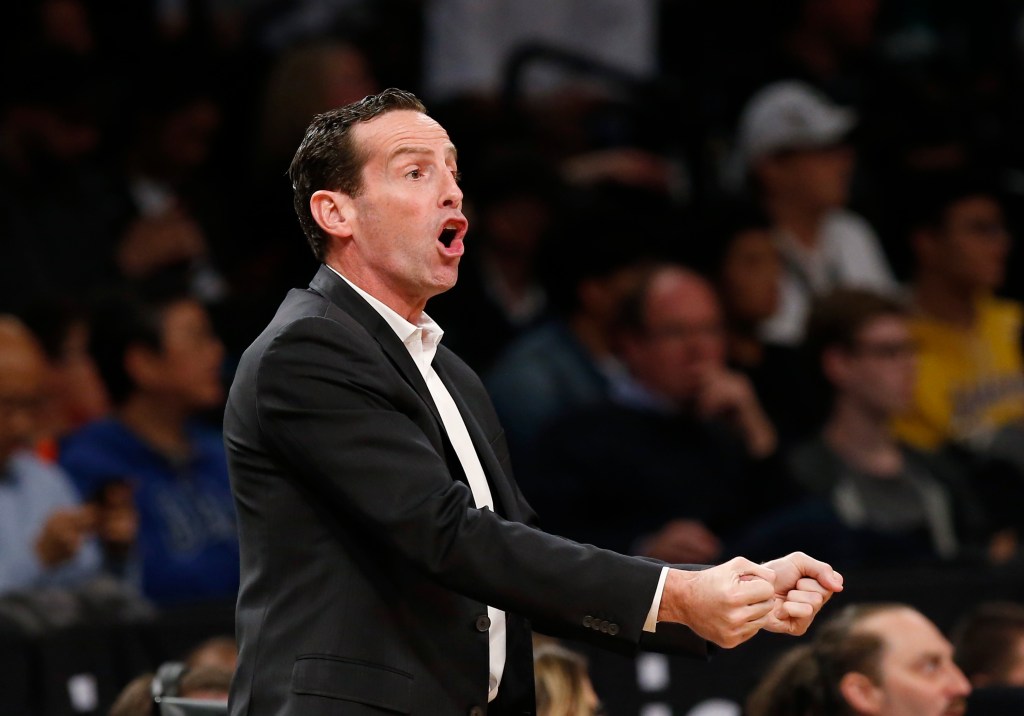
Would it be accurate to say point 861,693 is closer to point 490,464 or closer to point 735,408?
point 490,464

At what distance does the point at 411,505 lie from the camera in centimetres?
254

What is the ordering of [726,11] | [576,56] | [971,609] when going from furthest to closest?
1. [726,11]
2. [576,56]
3. [971,609]

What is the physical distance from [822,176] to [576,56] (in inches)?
49.5

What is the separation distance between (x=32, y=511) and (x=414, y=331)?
254cm

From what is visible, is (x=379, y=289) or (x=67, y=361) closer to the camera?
(x=379, y=289)

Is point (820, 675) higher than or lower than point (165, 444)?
lower

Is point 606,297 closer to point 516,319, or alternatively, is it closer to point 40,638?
point 516,319

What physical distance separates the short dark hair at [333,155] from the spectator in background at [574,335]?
9.67ft

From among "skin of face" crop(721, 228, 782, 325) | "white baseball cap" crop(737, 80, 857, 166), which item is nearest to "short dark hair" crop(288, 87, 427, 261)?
"skin of face" crop(721, 228, 782, 325)

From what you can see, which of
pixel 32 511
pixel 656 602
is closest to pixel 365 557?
pixel 656 602

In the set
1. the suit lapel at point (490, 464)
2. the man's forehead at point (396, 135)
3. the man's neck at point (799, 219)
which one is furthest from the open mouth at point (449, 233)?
the man's neck at point (799, 219)

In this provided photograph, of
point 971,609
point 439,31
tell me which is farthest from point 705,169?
point 971,609

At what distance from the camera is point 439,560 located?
2.53 m

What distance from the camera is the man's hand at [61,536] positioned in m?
4.78
